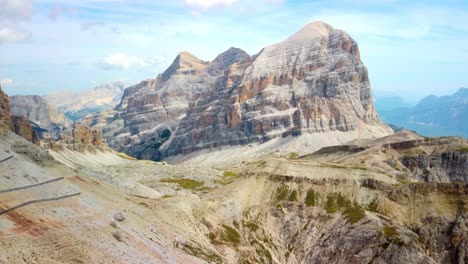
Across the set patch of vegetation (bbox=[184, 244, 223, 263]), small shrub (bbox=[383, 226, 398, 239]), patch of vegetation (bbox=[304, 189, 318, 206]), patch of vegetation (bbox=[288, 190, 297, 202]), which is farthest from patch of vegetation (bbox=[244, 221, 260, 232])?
small shrub (bbox=[383, 226, 398, 239])

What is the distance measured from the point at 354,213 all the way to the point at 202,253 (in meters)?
49.0

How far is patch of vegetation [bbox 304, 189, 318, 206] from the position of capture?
491 ft

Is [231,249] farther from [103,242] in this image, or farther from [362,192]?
[362,192]

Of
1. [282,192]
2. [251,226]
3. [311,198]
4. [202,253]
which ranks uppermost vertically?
[282,192]

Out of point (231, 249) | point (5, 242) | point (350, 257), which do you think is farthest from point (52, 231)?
point (350, 257)

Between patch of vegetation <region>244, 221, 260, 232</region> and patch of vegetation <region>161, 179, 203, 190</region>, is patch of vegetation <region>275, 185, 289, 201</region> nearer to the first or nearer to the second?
patch of vegetation <region>244, 221, 260, 232</region>

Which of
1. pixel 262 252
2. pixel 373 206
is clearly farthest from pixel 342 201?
pixel 262 252

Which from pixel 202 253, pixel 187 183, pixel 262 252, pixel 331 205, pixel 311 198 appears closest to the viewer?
pixel 202 253

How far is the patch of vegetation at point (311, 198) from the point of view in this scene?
14975cm

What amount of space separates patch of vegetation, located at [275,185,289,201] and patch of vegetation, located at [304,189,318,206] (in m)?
6.43

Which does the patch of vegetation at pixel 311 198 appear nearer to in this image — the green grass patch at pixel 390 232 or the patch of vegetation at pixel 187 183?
the green grass patch at pixel 390 232

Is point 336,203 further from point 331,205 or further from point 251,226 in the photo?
point 251,226

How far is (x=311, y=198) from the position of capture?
152125 mm

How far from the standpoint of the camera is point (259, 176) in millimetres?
165625
